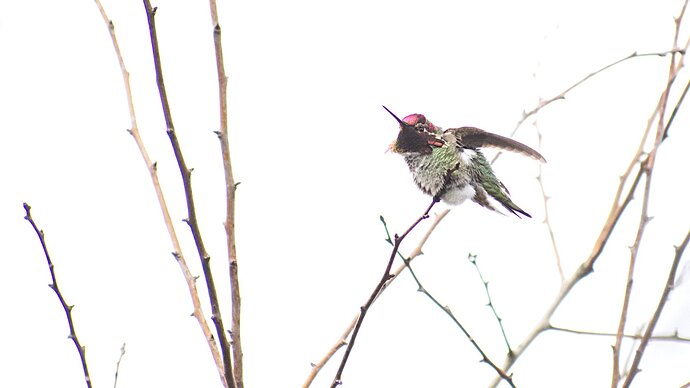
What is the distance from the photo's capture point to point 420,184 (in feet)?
17.1

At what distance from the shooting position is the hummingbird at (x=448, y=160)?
4996 millimetres

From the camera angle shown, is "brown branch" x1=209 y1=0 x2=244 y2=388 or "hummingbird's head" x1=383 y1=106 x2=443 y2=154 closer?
"brown branch" x1=209 y1=0 x2=244 y2=388

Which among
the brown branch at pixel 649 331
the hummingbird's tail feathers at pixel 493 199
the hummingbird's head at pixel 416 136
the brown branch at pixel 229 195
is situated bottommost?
the brown branch at pixel 649 331

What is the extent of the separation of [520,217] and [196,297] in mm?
2902

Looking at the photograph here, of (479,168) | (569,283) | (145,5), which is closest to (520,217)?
(479,168)

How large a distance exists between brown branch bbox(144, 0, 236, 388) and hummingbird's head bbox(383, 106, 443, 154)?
9.37 feet

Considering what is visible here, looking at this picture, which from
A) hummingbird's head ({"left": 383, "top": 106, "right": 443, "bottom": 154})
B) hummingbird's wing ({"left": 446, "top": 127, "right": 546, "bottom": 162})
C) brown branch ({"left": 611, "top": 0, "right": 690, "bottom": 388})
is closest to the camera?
brown branch ({"left": 611, "top": 0, "right": 690, "bottom": 388})

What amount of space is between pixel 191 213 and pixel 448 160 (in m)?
2.97

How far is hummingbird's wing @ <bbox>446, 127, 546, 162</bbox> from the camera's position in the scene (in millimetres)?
4602

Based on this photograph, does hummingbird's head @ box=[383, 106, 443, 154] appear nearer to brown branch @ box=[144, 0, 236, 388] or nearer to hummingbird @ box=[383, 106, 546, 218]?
hummingbird @ box=[383, 106, 546, 218]

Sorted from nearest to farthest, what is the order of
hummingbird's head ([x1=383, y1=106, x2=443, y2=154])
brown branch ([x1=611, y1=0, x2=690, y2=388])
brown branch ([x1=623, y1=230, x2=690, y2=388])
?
brown branch ([x1=623, y1=230, x2=690, y2=388]) → brown branch ([x1=611, y1=0, x2=690, y2=388]) → hummingbird's head ([x1=383, y1=106, x2=443, y2=154])

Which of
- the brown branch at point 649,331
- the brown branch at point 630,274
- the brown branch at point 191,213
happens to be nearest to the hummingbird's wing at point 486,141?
the brown branch at point 630,274

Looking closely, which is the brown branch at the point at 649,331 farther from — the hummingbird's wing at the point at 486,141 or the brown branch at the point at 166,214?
the hummingbird's wing at the point at 486,141

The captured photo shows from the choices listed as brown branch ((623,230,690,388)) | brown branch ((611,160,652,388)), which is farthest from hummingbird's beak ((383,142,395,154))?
brown branch ((623,230,690,388))
